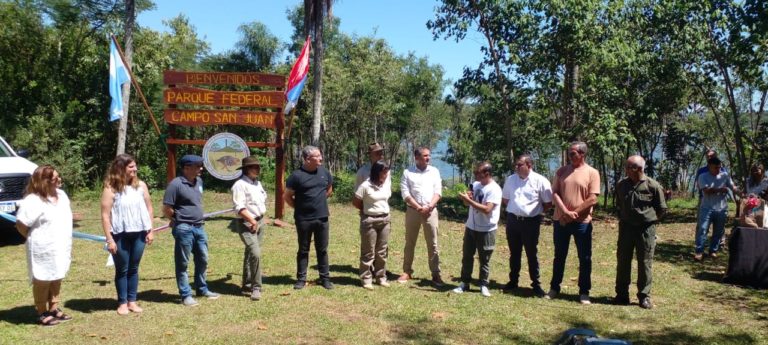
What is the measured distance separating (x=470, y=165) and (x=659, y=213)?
27915 mm

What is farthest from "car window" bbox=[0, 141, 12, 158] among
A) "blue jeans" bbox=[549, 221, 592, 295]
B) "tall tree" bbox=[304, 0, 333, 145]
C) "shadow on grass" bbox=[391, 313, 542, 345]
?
"blue jeans" bbox=[549, 221, 592, 295]

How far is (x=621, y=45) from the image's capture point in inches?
517

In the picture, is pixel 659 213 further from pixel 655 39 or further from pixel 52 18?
pixel 52 18

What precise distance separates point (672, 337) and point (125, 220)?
209 inches

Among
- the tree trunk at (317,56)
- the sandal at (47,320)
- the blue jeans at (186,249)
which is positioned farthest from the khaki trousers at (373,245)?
the tree trunk at (317,56)

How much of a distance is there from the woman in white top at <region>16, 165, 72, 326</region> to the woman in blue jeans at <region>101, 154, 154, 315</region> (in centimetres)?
39

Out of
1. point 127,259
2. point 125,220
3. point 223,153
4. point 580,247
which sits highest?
point 223,153

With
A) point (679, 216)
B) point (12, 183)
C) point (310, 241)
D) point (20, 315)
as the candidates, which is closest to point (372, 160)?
point (310, 241)

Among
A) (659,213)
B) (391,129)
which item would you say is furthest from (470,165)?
(659,213)

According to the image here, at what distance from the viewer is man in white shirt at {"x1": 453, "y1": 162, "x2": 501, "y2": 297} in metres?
6.66

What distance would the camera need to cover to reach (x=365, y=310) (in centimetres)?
614

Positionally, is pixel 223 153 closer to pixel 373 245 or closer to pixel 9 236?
pixel 9 236

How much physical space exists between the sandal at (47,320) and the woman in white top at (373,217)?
3.23 metres

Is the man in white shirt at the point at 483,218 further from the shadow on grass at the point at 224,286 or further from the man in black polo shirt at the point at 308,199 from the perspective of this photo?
the shadow on grass at the point at 224,286
